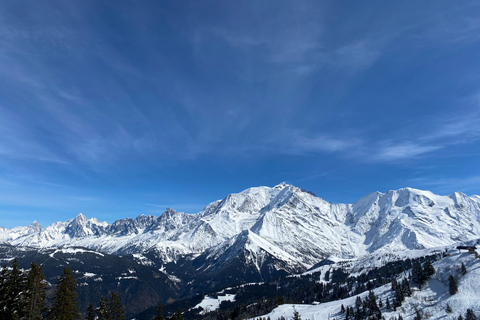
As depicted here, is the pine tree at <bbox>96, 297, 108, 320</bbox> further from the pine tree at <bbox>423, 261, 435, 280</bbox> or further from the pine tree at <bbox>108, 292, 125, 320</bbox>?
the pine tree at <bbox>423, 261, 435, 280</bbox>

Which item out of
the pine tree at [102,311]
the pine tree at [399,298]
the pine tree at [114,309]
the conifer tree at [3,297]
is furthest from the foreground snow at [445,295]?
the conifer tree at [3,297]

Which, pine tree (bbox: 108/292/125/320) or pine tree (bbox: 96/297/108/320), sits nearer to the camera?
pine tree (bbox: 96/297/108/320)

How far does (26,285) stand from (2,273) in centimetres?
363

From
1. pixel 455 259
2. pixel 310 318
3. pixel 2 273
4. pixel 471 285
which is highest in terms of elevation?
pixel 2 273

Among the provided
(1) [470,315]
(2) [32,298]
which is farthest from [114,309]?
(1) [470,315]

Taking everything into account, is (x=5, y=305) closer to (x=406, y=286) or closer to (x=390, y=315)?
(x=390, y=315)

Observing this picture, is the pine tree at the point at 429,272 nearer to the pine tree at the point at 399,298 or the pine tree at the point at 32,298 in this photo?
the pine tree at the point at 399,298

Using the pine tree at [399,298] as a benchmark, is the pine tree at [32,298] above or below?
above

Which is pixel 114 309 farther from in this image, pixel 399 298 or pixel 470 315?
pixel 399 298

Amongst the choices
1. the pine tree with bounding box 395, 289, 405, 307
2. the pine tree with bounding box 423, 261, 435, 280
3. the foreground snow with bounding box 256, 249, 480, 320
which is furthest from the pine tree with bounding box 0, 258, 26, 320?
the pine tree with bounding box 423, 261, 435, 280

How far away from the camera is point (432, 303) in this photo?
144m

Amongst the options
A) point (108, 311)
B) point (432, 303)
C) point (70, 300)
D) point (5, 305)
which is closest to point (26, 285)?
point (5, 305)

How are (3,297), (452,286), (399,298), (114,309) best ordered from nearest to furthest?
(3,297), (114,309), (452,286), (399,298)

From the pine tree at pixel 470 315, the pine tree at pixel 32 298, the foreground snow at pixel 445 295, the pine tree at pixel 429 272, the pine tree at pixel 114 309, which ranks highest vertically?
the pine tree at pixel 32 298
